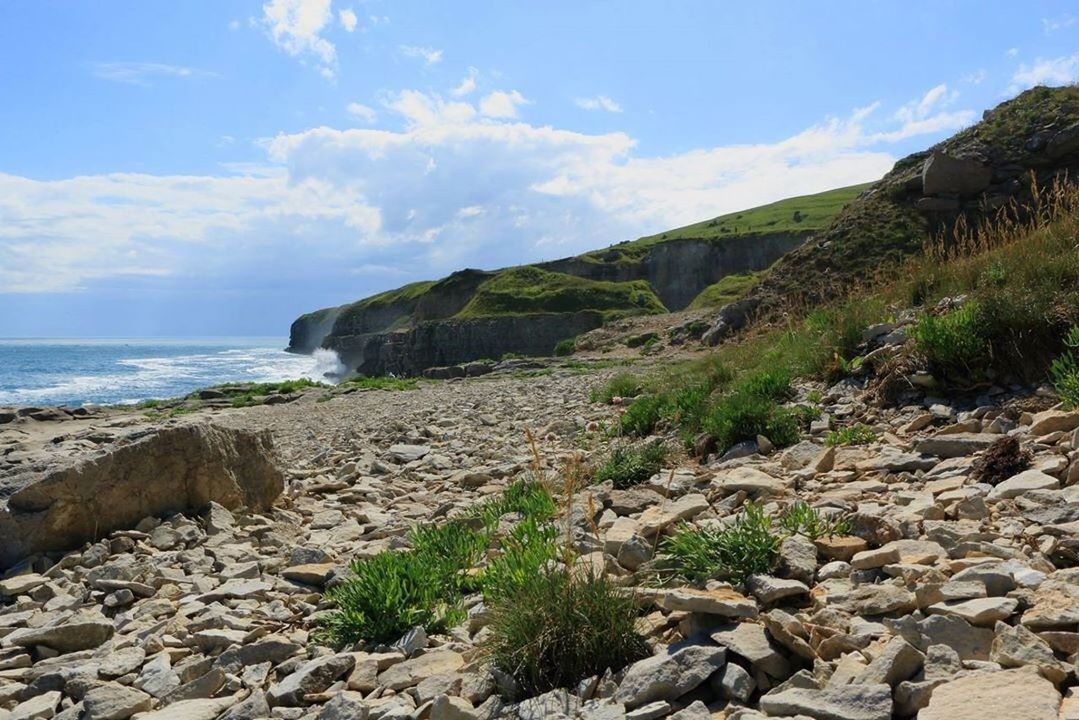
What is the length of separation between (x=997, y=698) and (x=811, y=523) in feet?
5.81

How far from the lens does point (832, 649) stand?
294 cm

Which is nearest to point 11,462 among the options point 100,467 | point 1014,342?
point 100,467

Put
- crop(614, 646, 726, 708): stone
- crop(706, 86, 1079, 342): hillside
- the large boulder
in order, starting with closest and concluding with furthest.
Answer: crop(614, 646, 726, 708): stone < the large boulder < crop(706, 86, 1079, 342): hillside

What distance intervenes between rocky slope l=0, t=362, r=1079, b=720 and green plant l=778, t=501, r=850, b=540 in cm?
7

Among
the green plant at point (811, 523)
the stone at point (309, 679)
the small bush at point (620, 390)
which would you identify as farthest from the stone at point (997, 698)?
the small bush at point (620, 390)

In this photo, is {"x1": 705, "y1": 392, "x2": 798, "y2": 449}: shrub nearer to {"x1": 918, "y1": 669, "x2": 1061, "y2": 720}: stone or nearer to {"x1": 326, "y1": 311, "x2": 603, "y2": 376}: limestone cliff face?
{"x1": 918, "y1": 669, "x2": 1061, "y2": 720}: stone

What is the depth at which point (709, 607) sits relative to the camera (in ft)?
10.8

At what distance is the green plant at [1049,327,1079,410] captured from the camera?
534 centimetres

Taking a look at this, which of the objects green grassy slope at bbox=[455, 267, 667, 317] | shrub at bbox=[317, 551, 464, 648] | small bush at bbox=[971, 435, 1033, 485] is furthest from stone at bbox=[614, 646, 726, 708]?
green grassy slope at bbox=[455, 267, 667, 317]

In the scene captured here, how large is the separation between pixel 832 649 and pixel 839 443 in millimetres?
4038

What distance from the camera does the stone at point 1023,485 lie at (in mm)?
4230

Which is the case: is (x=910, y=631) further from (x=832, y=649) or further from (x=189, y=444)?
(x=189, y=444)

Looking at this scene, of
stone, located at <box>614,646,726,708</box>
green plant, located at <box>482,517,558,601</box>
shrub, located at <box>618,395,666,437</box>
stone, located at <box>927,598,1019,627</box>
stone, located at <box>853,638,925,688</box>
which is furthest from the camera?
shrub, located at <box>618,395,666,437</box>

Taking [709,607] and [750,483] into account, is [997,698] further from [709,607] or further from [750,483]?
[750,483]
